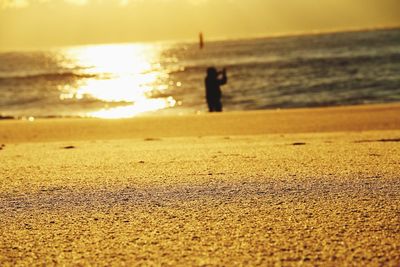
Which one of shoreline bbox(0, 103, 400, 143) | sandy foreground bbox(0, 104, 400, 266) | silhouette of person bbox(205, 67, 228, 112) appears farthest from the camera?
silhouette of person bbox(205, 67, 228, 112)

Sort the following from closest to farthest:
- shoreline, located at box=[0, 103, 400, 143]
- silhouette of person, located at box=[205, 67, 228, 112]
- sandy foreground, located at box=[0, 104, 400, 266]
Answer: sandy foreground, located at box=[0, 104, 400, 266]
shoreline, located at box=[0, 103, 400, 143]
silhouette of person, located at box=[205, 67, 228, 112]

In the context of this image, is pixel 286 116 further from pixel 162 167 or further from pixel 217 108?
pixel 162 167

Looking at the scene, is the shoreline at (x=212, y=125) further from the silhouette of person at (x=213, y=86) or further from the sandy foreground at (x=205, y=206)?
the sandy foreground at (x=205, y=206)

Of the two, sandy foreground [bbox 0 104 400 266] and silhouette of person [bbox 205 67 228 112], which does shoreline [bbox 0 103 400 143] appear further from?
sandy foreground [bbox 0 104 400 266]

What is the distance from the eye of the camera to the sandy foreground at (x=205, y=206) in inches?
109

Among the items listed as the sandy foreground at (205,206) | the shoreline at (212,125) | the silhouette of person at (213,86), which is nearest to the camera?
the sandy foreground at (205,206)

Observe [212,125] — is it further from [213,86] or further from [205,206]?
[205,206]

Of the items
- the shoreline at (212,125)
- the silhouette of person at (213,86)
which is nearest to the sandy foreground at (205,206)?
the shoreline at (212,125)

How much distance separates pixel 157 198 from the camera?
393cm

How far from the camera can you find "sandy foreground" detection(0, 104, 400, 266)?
9.12 ft

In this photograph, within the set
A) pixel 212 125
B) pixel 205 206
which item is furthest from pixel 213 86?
pixel 205 206

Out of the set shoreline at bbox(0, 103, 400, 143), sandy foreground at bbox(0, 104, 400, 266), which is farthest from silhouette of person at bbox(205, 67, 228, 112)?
sandy foreground at bbox(0, 104, 400, 266)

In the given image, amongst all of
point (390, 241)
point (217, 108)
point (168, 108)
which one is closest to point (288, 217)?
point (390, 241)

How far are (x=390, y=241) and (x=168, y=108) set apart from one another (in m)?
20.6
